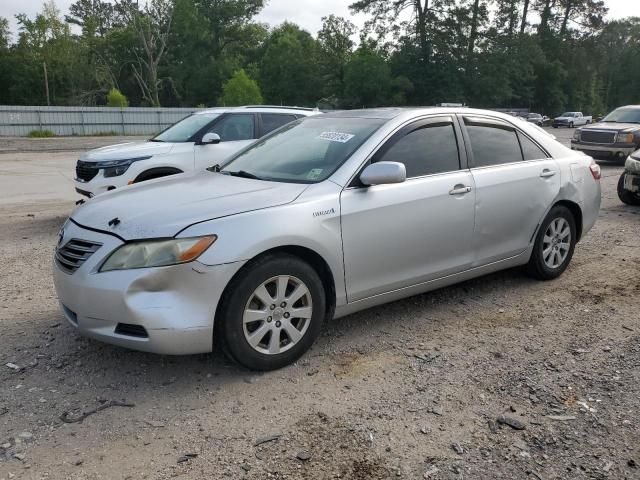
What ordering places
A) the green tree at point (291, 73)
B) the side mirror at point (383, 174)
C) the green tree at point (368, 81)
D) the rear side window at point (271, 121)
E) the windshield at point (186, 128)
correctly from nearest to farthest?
the side mirror at point (383, 174) < the windshield at point (186, 128) < the rear side window at point (271, 121) < the green tree at point (368, 81) < the green tree at point (291, 73)

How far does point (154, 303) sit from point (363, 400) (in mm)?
1308

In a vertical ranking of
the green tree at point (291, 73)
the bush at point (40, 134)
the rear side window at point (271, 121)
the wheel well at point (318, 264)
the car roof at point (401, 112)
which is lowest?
the wheel well at point (318, 264)

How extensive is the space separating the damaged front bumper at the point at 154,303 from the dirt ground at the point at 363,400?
1.13 ft

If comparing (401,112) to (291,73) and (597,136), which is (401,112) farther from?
(291,73)

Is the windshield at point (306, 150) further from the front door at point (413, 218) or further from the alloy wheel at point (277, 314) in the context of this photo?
the alloy wheel at point (277, 314)

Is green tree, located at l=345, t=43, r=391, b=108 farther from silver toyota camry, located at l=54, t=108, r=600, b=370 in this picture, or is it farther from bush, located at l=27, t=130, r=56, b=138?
silver toyota camry, located at l=54, t=108, r=600, b=370

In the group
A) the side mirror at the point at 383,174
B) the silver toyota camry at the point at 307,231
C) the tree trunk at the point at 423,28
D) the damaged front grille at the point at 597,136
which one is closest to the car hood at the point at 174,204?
the silver toyota camry at the point at 307,231

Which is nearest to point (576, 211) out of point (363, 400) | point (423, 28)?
point (363, 400)

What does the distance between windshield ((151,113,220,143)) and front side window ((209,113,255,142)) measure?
170 mm

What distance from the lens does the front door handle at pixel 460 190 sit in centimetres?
448

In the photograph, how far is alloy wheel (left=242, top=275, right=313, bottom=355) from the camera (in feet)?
11.6

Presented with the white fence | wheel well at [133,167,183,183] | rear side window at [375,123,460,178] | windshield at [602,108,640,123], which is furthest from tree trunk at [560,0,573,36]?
rear side window at [375,123,460,178]

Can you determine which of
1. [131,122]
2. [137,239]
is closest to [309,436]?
[137,239]

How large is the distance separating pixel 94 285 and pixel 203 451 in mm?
1166
